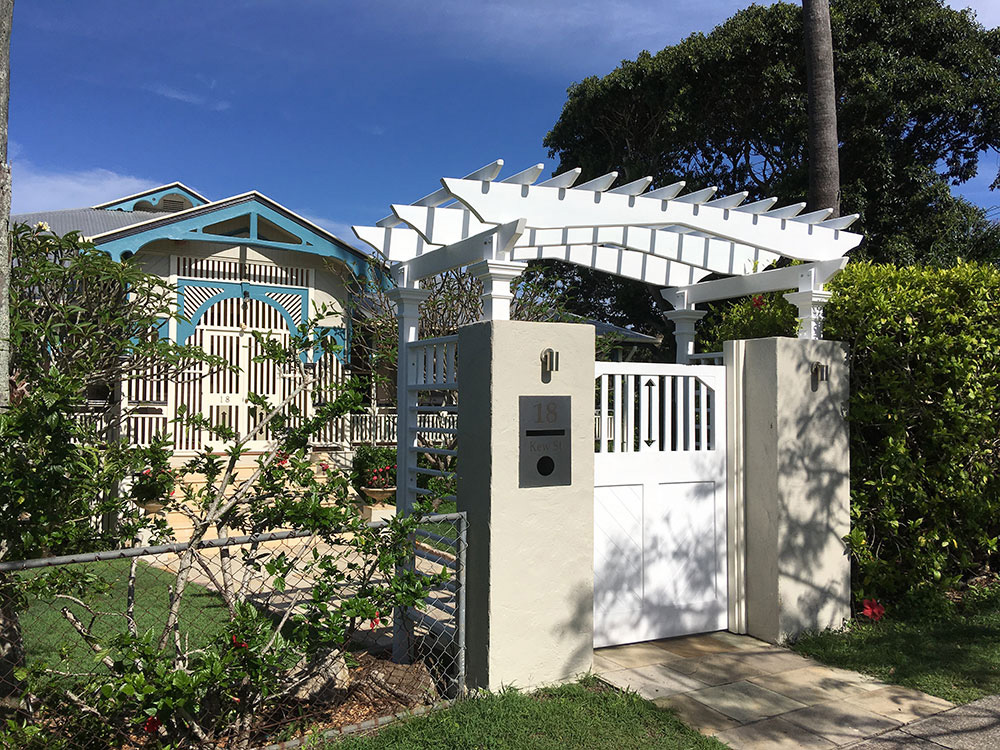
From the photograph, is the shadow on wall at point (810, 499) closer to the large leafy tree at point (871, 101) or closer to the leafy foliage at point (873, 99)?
the leafy foliage at point (873, 99)

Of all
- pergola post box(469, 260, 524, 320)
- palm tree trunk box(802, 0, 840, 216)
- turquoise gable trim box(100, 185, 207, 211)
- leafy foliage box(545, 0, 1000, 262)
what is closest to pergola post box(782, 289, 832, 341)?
pergola post box(469, 260, 524, 320)

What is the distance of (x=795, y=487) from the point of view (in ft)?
17.0

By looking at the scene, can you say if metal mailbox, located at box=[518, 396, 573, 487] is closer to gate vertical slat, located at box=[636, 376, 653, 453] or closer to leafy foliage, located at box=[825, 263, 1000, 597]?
gate vertical slat, located at box=[636, 376, 653, 453]

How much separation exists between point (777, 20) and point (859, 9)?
1710mm

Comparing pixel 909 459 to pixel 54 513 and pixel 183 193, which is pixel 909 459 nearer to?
pixel 54 513

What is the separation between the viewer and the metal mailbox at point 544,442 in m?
4.16

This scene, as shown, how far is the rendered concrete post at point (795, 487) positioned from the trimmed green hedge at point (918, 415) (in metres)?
0.25

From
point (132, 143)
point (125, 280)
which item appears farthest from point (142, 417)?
point (125, 280)

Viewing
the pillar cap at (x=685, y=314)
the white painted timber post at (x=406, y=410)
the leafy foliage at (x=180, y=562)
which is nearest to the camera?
the leafy foliage at (x=180, y=562)

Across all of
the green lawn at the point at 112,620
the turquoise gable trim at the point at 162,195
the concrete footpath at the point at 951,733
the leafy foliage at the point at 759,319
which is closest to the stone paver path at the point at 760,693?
the concrete footpath at the point at 951,733

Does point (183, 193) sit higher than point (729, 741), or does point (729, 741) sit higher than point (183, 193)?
point (183, 193)

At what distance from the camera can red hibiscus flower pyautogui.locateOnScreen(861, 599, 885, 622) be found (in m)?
5.41

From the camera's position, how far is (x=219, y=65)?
15.9 m

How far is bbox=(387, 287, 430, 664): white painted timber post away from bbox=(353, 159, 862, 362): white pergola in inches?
0.7
